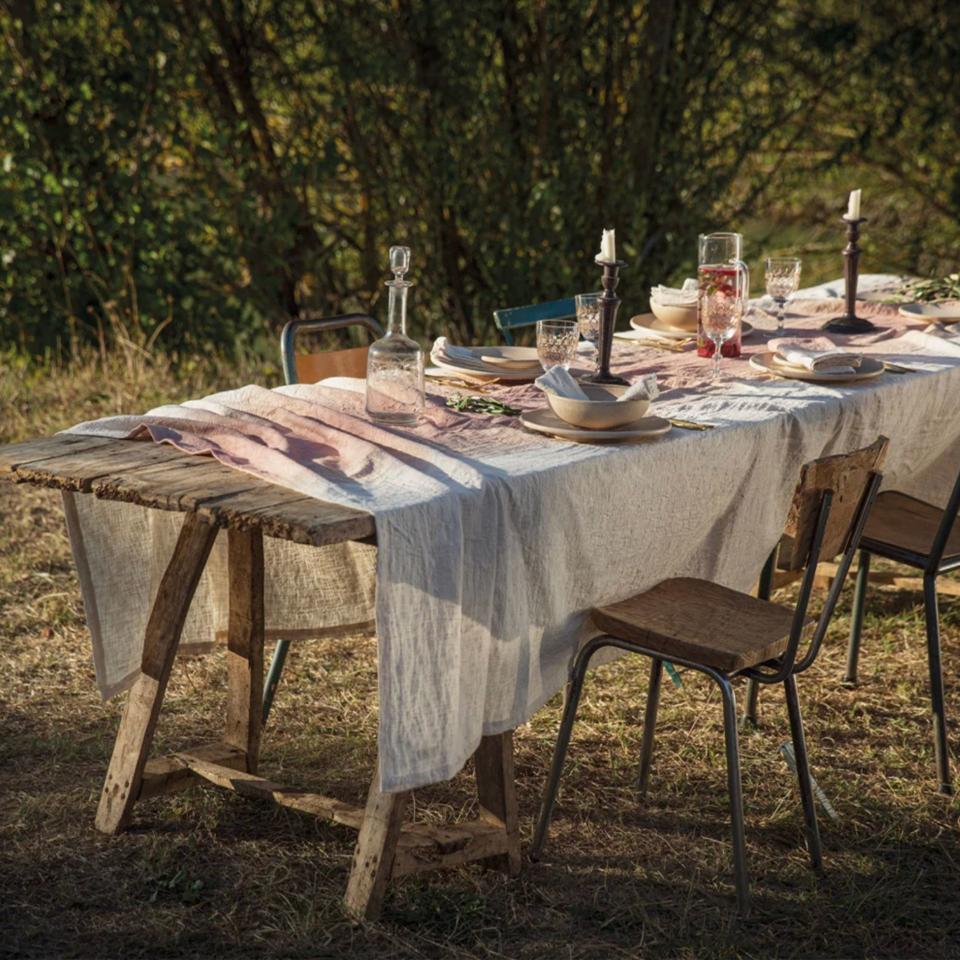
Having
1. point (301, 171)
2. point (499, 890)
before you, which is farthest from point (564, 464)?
point (301, 171)

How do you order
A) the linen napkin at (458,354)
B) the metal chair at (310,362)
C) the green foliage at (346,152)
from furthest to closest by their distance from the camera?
the green foliage at (346,152) < the metal chair at (310,362) < the linen napkin at (458,354)

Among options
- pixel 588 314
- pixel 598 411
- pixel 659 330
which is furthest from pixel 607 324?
pixel 659 330

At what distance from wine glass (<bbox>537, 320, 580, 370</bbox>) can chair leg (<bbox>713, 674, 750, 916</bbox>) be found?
0.82 m

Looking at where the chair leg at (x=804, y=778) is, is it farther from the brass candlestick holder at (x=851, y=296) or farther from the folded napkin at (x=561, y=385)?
the brass candlestick holder at (x=851, y=296)

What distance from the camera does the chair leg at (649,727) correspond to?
300cm

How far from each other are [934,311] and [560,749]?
6.07 ft

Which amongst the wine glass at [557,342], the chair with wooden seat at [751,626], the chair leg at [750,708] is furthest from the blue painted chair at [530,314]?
the chair with wooden seat at [751,626]

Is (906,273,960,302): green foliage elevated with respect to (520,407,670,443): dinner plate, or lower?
lower

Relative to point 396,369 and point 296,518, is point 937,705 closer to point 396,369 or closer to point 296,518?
point 396,369

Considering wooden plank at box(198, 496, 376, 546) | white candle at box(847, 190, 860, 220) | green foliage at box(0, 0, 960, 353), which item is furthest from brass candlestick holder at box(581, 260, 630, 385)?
green foliage at box(0, 0, 960, 353)

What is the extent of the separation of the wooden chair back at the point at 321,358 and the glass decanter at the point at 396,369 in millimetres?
617

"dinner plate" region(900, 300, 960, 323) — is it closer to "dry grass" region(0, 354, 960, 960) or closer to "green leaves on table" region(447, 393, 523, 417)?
"dry grass" region(0, 354, 960, 960)

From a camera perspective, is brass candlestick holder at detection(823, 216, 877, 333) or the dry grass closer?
the dry grass

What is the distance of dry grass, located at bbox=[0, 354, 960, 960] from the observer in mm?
2494
